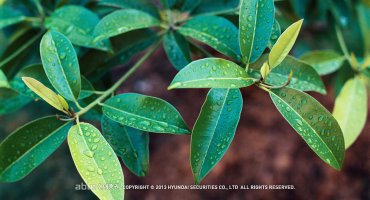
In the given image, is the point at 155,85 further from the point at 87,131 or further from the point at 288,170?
the point at 87,131

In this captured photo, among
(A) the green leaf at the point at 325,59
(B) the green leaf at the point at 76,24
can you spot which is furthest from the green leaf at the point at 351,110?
(B) the green leaf at the point at 76,24

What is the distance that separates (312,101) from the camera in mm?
737

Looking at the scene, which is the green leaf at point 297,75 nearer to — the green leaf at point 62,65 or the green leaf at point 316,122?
the green leaf at point 316,122

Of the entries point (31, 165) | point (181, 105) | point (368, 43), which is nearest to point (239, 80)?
point (31, 165)

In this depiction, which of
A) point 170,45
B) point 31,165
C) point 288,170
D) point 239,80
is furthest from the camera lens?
point 288,170

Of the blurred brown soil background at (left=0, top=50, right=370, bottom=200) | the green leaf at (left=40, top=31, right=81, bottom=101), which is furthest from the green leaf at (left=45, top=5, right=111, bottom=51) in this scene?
the blurred brown soil background at (left=0, top=50, right=370, bottom=200)

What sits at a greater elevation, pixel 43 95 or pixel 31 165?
pixel 43 95

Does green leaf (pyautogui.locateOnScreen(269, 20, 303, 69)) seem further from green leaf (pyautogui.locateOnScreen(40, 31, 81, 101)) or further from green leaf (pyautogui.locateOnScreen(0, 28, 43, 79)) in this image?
green leaf (pyautogui.locateOnScreen(0, 28, 43, 79))

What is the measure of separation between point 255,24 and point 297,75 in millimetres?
157

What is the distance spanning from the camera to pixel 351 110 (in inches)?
39.6

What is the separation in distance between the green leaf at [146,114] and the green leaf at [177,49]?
7.1 inches

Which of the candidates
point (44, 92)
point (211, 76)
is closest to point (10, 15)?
point (44, 92)

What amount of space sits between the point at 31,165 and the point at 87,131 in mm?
160

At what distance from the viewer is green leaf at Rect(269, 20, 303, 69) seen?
690mm
